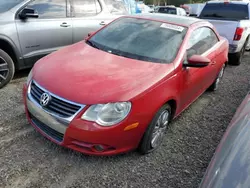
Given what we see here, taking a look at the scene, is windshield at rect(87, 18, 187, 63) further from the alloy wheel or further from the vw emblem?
the vw emblem

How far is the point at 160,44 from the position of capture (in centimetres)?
321

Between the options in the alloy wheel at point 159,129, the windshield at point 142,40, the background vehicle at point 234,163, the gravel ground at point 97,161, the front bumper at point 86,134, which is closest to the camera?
the background vehicle at point 234,163

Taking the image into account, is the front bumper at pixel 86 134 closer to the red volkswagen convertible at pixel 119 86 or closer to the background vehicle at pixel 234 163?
the red volkswagen convertible at pixel 119 86

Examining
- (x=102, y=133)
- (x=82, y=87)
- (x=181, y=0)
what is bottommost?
(x=181, y=0)

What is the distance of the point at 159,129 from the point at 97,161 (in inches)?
32.2

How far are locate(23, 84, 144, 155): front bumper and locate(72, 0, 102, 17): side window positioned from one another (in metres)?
2.92

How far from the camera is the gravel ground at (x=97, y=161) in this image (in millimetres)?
2424

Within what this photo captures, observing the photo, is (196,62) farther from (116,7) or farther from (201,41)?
(116,7)

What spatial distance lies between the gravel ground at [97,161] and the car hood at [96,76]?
762mm

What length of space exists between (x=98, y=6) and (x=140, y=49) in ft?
8.89

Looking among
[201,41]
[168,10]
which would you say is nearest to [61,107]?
[201,41]

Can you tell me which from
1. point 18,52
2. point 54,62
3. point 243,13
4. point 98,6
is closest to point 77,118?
point 54,62

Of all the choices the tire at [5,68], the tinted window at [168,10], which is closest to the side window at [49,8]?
the tire at [5,68]

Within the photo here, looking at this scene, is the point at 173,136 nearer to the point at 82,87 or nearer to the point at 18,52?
the point at 82,87
